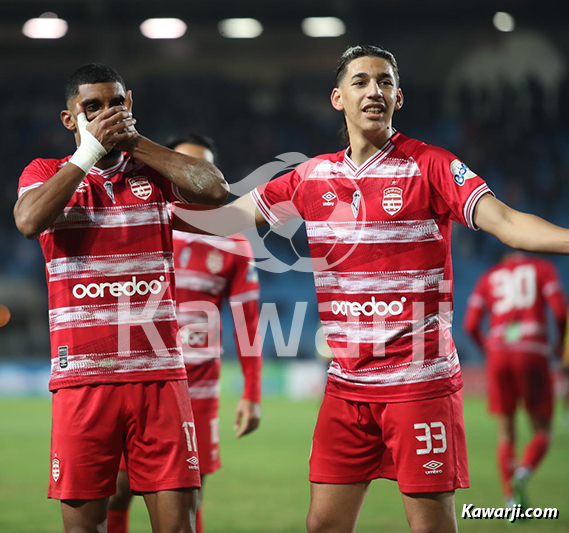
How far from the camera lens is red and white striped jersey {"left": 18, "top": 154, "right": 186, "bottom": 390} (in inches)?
118

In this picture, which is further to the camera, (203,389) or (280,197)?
(203,389)

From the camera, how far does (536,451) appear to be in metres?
6.56

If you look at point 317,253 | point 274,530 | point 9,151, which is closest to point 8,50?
point 9,151

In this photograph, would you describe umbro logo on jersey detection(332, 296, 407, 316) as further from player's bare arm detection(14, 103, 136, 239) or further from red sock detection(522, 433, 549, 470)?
red sock detection(522, 433, 549, 470)

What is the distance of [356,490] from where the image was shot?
10.5 ft

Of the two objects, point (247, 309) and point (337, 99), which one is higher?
point (337, 99)

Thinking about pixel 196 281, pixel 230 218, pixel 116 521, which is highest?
pixel 230 218

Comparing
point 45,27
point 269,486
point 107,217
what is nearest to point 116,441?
point 107,217

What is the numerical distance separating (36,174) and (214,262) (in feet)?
5.49

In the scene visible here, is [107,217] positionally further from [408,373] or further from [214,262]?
[214,262]

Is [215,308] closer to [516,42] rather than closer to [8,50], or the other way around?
[516,42]

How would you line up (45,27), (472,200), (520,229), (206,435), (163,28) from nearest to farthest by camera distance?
(520,229)
(472,200)
(206,435)
(163,28)
(45,27)

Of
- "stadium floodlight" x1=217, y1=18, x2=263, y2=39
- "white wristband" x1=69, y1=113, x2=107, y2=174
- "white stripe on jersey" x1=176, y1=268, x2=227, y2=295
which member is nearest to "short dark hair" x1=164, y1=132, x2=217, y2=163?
"white stripe on jersey" x1=176, y1=268, x2=227, y2=295

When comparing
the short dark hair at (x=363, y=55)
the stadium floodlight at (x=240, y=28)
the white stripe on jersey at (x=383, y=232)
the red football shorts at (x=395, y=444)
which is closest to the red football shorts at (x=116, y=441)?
the red football shorts at (x=395, y=444)
